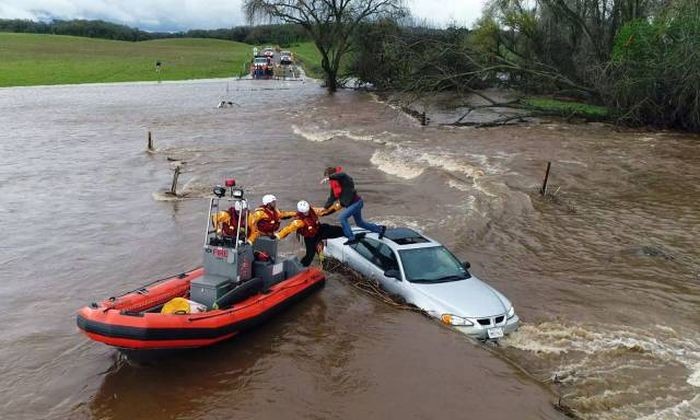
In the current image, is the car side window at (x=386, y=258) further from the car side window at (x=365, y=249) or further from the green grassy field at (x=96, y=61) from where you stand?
the green grassy field at (x=96, y=61)

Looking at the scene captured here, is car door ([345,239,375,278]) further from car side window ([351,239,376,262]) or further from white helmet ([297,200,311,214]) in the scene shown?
white helmet ([297,200,311,214])

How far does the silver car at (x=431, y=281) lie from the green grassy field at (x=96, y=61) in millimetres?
55977

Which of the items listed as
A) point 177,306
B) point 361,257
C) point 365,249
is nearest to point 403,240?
point 365,249

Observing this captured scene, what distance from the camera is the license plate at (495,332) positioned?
371 inches

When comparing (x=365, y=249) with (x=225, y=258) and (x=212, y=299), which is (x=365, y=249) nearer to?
(x=225, y=258)

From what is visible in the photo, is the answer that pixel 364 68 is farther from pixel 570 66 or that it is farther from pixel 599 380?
pixel 599 380

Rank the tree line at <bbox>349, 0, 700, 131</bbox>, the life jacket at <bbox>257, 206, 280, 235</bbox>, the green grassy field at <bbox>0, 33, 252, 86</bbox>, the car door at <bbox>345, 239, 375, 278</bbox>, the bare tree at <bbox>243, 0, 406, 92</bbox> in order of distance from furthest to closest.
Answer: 1. the green grassy field at <bbox>0, 33, 252, 86</bbox>
2. the bare tree at <bbox>243, 0, 406, 92</bbox>
3. the tree line at <bbox>349, 0, 700, 131</bbox>
4. the car door at <bbox>345, 239, 375, 278</bbox>
5. the life jacket at <bbox>257, 206, 280, 235</bbox>

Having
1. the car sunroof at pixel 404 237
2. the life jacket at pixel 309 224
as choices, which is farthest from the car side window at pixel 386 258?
the life jacket at pixel 309 224

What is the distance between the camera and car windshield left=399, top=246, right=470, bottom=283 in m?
10.6

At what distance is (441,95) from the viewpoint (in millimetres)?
46188

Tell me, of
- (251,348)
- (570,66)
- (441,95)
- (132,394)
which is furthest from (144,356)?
(441,95)

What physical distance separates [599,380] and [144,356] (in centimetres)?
633

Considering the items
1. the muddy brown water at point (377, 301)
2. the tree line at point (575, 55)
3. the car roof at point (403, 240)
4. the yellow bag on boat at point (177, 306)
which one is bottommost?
the muddy brown water at point (377, 301)

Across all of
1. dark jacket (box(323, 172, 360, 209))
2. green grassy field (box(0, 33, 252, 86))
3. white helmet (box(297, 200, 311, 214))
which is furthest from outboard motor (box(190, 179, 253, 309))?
green grassy field (box(0, 33, 252, 86))
